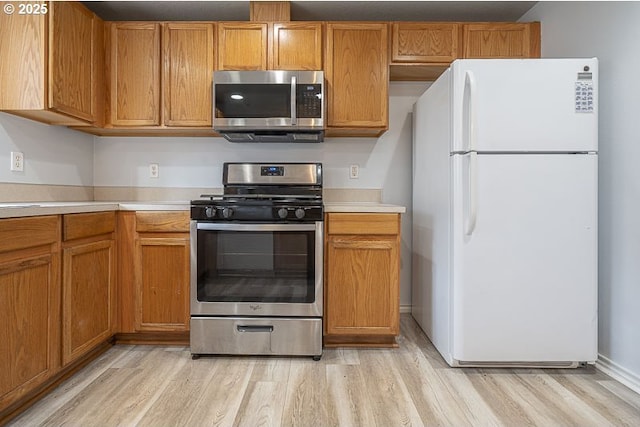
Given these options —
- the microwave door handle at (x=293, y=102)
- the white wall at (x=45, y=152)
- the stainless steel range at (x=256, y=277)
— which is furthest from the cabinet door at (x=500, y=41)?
the white wall at (x=45, y=152)

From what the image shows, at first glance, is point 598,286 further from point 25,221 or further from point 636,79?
point 25,221

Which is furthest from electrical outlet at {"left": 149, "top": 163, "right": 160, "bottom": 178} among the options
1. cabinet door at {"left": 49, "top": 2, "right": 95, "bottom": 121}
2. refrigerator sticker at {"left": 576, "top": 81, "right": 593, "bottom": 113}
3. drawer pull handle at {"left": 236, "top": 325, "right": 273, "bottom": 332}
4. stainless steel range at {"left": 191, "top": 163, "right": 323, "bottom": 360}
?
refrigerator sticker at {"left": 576, "top": 81, "right": 593, "bottom": 113}

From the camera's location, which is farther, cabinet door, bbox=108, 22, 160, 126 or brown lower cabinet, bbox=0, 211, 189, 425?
cabinet door, bbox=108, 22, 160, 126

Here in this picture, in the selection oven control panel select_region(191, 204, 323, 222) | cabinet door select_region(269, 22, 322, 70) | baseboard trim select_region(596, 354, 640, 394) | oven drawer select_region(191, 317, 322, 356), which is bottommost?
baseboard trim select_region(596, 354, 640, 394)

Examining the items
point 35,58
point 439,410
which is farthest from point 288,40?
point 439,410

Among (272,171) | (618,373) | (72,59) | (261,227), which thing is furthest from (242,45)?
(618,373)

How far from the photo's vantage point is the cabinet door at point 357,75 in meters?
2.61

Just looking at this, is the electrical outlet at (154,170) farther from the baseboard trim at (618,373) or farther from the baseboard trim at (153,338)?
the baseboard trim at (618,373)

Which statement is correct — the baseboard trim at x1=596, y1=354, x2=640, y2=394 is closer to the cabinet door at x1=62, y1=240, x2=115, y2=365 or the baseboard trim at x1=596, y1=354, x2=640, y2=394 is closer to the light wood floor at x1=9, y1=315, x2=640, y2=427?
the light wood floor at x1=9, y1=315, x2=640, y2=427

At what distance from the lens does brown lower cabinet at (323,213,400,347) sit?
2340mm

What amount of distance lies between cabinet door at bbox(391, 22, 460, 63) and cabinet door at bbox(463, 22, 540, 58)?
0.10m

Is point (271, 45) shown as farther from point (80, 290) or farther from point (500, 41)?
point (80, 290)

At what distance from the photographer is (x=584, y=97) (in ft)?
6.55

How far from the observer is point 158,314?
2.38 meters
